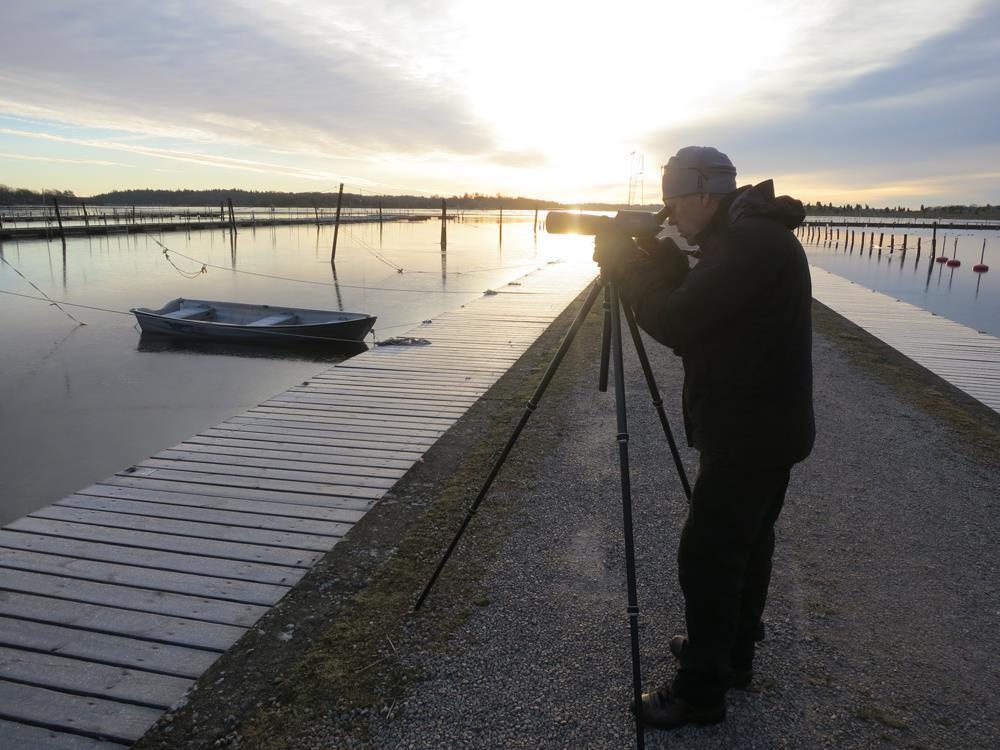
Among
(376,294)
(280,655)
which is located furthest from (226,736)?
(376,294)

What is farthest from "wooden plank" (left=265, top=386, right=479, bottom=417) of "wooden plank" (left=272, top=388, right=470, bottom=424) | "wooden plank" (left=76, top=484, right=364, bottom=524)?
"wooden plank" (left=76, top=484, right=364, bottom=524)

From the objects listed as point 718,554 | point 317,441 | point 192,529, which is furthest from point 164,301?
point 718,554

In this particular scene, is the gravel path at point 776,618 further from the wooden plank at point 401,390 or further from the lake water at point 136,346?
the lake water at point 136,346

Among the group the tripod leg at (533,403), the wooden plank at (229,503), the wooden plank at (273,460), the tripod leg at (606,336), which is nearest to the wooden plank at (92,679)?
the tripod leg at (533,403)

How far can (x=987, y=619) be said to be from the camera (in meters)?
3.63

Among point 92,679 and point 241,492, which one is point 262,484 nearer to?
point 241,492

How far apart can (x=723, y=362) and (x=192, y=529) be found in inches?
160

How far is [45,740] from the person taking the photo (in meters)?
2.81

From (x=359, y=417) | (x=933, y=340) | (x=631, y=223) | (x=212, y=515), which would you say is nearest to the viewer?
(x=631, y=223)

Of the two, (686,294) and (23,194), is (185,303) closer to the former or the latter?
(686,294)

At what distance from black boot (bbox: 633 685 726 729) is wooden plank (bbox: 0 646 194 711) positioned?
2.21 meters

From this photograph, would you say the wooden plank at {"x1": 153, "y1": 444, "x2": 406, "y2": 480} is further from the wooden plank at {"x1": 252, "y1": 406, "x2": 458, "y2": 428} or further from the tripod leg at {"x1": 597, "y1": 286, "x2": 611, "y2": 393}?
the tripod leg at {"x1": 597, "y1": 286, "x2": 611, "y2": 393}

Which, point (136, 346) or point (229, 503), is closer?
point (229, 503)

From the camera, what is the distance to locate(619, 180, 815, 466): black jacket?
2.34 metres
